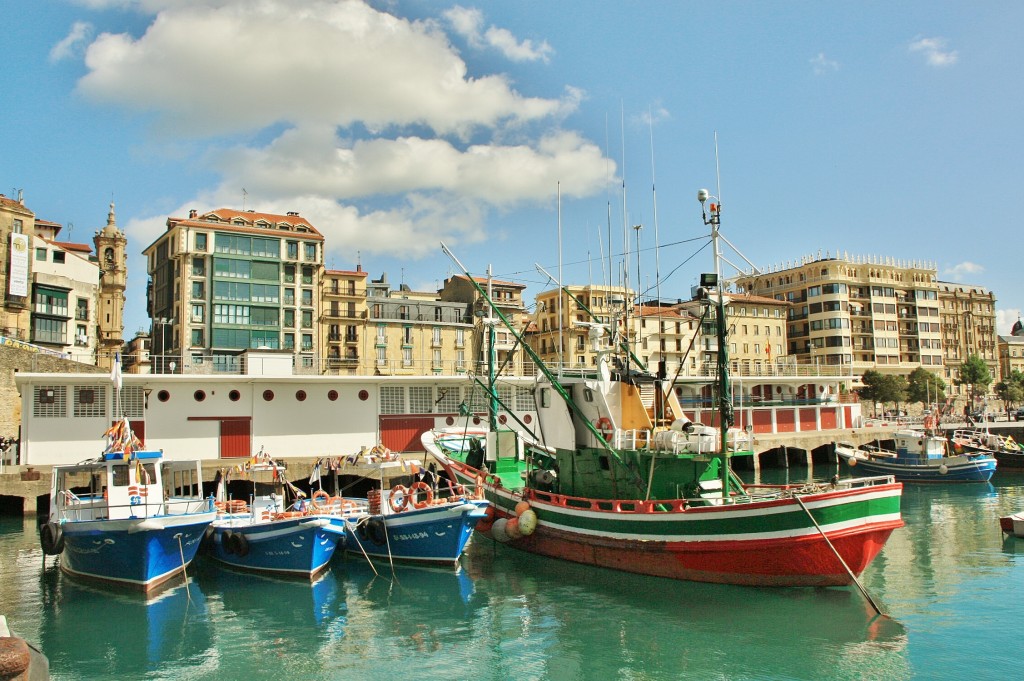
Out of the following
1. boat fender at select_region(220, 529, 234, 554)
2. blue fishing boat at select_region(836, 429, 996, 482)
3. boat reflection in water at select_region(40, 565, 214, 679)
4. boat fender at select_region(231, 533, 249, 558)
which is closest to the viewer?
boat reflection in water at select_region(40, 565, 214, 679)

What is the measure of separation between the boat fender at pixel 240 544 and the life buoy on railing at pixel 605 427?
12038 millimetres

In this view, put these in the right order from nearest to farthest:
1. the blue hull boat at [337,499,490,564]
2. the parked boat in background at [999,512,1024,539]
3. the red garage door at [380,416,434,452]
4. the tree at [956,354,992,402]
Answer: the blue hull boat at [337,499,490,564] < the parked boat in background at [999,512,1024,539] < the red garage door at [380,416,434,452] < the tree at [956,354,992,402]

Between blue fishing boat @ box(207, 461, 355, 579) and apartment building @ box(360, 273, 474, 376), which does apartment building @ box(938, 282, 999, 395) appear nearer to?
apartment building @ box(360, 273, 474, 376)

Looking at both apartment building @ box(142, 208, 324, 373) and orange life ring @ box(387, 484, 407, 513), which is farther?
apartment building @ box(142, 208, 324, 373)

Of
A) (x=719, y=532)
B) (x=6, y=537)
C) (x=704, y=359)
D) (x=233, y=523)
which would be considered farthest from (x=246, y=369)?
(x=704, y=359)

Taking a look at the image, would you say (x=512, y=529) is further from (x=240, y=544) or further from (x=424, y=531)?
(x=240, y=544)

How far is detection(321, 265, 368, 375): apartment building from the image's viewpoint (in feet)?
255

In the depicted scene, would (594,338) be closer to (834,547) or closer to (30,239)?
(834,547)

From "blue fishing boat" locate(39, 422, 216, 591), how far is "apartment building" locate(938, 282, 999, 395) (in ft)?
389

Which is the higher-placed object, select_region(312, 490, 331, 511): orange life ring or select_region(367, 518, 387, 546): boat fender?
select_region(312, 490, 331, 511): orange life ring

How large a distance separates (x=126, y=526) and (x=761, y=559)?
17.6 metres

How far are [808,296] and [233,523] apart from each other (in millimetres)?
90412

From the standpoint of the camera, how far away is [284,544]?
77.6 feet

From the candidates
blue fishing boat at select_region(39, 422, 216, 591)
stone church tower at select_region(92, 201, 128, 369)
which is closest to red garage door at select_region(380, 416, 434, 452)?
blue fishing boat at select_region(39, 422, 216, 591)
